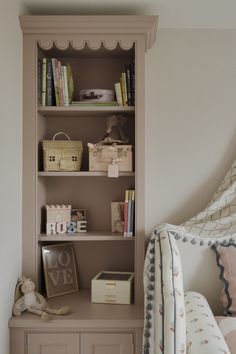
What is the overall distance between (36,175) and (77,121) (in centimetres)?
49

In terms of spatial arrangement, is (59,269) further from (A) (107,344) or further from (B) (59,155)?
(B) (59,155)

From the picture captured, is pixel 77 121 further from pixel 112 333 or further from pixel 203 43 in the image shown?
pixel 112 333

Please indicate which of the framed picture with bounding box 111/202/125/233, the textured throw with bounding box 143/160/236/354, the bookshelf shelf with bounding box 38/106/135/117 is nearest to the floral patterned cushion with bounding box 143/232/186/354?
the textured throw with bounding box 143/160/236/354

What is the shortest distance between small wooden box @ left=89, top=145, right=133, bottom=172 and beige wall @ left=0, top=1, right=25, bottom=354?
410 mm

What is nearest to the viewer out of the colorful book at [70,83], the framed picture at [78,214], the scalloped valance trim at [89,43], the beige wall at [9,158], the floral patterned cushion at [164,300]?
the floral patterned cushion at [164,300]

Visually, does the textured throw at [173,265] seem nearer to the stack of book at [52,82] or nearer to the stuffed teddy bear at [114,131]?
the stuffed teddy bear at [114,131]

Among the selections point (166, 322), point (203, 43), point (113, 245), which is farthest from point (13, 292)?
point (203, 43)

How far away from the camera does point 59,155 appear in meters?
2.45

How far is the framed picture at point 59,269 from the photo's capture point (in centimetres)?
248

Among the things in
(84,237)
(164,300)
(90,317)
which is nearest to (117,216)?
(84,237)

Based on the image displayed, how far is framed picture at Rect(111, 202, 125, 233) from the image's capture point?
8.38 feet

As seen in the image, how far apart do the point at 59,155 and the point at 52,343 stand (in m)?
0.99

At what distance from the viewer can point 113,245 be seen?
2.70m

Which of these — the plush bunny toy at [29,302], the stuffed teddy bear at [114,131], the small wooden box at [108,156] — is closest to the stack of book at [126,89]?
the stuffed teddy bear at [114,131]
